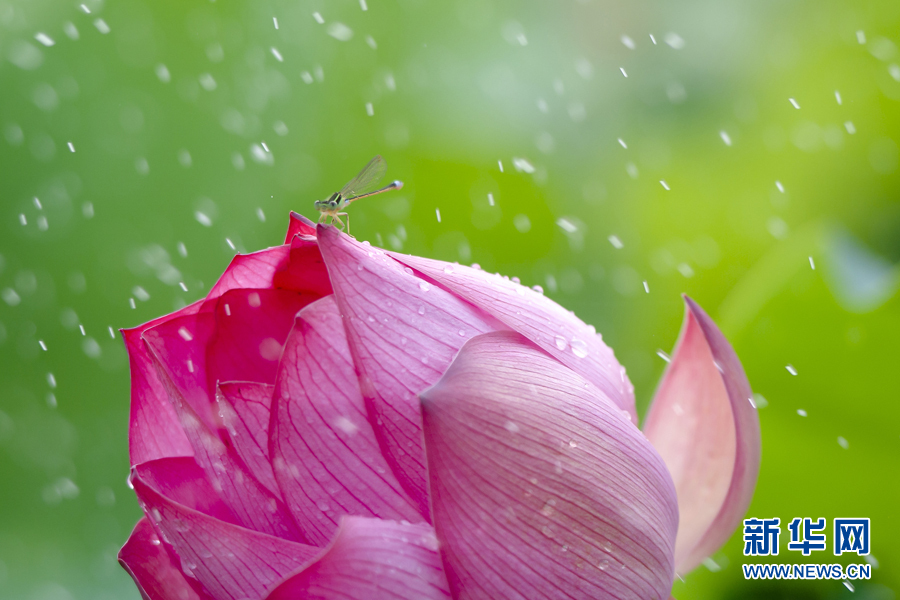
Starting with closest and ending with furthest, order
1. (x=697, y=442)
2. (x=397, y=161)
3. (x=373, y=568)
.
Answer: (x=373, y=568), (x=697, y=442), (x=397, y=161)

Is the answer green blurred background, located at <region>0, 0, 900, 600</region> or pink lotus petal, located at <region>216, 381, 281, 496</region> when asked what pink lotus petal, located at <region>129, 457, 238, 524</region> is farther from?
green blurred background, located at <region>0, 0, 900, 600</region>

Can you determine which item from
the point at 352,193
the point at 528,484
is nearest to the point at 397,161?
the point at 352,193

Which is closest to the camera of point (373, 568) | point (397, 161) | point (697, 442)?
point (373, 568)

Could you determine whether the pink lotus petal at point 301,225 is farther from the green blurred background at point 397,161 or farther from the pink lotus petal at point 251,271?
the green blurred background at point 397,161

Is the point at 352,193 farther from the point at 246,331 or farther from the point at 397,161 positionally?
the point at 397,161

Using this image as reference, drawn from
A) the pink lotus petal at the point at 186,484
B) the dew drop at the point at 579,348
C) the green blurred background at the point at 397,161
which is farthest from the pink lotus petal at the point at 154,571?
the green blurred background at the point at 397,161

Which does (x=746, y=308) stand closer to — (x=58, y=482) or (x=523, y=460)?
(x=523, y=460)

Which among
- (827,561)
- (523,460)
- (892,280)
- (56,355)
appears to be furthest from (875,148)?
(56,355)

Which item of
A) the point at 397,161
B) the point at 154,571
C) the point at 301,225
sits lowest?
the point at 154,571
